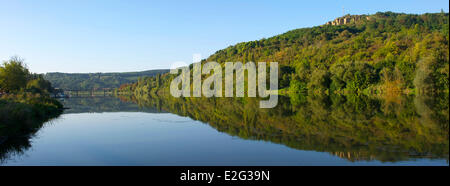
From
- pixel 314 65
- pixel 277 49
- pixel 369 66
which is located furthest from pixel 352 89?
pixel 277 49

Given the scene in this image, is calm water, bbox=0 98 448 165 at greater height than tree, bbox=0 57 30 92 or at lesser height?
lesser

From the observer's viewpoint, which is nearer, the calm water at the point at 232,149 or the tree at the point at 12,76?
the calm water at the point at 232,149

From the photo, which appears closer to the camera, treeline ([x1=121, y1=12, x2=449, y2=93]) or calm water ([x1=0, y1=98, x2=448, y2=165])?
calm water ([x1=0, y1=98, x2=448, y2=165])

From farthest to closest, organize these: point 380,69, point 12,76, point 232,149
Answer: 1. point 380,69
2. point 12,76
3. point 232,149

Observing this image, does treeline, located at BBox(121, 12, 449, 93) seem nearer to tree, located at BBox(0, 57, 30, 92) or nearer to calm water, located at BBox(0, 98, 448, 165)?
calm water, located at BBox(0, 98, 448, 165)

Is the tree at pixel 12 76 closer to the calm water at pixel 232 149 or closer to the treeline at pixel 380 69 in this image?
the calm water at pixel 232 149

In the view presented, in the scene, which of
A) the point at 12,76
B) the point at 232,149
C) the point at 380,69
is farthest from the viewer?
the point at 380,69

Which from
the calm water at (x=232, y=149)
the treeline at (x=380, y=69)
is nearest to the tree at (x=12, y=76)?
the calm water at (x=232, y=149)

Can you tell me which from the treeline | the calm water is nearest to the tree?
the calm water

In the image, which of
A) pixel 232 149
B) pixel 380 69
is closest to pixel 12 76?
pixel 232 149

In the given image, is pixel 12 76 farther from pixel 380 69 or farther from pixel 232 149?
pixel 380 69

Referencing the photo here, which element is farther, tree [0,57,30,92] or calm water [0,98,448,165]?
tree [0,57,30,92]

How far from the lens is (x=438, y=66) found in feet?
175
